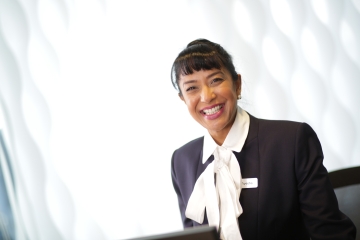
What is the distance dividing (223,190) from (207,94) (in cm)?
42

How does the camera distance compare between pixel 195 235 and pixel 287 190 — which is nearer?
pixel 195 235

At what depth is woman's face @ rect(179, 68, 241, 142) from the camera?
1515 millimetres

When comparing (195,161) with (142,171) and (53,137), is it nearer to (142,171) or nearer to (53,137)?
(142,171)

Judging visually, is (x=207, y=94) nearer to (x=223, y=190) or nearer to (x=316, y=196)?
(x=223, y=190)

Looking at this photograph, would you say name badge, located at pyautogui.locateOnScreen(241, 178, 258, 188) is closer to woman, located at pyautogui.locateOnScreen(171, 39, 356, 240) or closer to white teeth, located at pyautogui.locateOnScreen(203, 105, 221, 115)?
woman, located at pyautogui.locateOnScreen(171, 39, 356, 240)

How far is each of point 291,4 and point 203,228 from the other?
89.0 inches

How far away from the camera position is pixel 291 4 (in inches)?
103

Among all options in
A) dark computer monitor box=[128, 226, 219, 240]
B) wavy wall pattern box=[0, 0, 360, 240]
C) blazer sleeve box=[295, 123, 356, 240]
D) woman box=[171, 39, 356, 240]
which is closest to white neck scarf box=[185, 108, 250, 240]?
woman box=[171, 39, 356, 240]

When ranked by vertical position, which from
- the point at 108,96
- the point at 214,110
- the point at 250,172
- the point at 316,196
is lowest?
the point at 316,196

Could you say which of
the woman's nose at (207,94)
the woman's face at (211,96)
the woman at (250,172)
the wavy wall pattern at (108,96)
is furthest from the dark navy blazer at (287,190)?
the wavy wall pattern at (108,96)

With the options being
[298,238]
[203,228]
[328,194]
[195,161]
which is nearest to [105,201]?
[195,161]

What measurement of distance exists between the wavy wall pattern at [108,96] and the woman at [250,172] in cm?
83

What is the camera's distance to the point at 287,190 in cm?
147

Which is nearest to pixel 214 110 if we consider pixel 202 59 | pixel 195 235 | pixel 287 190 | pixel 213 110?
pixel 213 110
